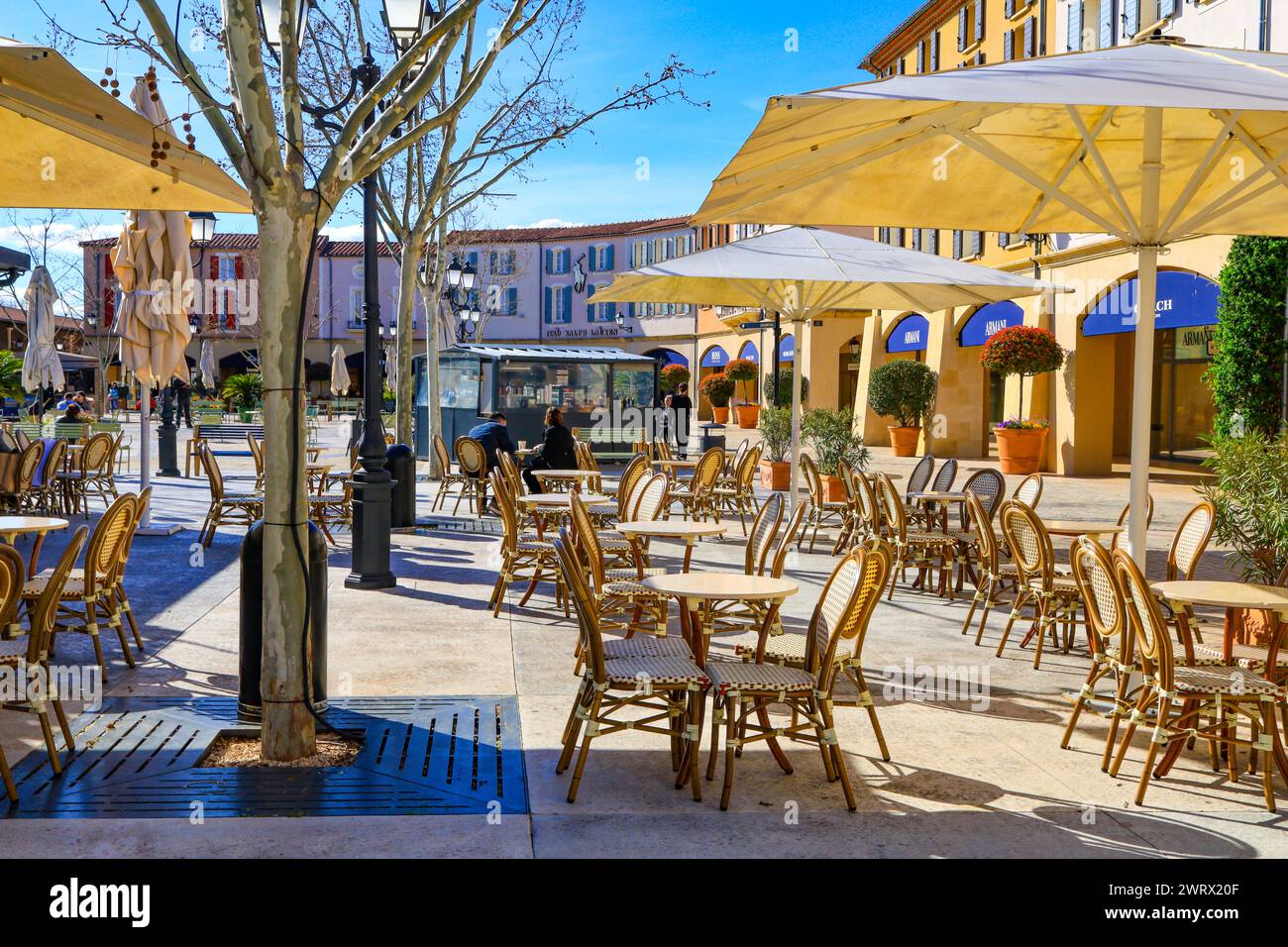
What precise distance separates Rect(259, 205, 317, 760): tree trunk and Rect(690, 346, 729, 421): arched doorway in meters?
42.0

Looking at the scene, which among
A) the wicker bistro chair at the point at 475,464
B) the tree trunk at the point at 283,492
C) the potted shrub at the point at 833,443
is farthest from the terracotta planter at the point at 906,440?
Answer: the tree trunk at the point at 283,492

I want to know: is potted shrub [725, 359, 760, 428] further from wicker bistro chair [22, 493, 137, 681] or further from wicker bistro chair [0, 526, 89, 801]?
wicker bistro chair [0, 526, 89, 801]

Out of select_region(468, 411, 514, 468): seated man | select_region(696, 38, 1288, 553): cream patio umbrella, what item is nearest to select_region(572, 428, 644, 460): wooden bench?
select_region(468, 411, 514, 468): seated man

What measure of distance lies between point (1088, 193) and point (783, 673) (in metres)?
4.23

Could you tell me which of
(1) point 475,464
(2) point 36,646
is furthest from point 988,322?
(2) point 36,646

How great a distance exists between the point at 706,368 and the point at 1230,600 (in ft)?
148

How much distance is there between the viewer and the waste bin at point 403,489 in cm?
1207

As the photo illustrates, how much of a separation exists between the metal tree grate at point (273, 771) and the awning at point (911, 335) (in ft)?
76.9

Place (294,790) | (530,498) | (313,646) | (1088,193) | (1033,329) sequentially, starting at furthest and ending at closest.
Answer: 1. (1033,329)
2. (530,498)
3. (1088,193)
4. (313,646)
5. (294,790)

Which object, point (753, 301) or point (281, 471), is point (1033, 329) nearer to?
point (753, 301)

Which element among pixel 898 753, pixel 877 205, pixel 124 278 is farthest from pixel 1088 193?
pixel 124 278

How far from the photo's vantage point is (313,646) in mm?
4898
